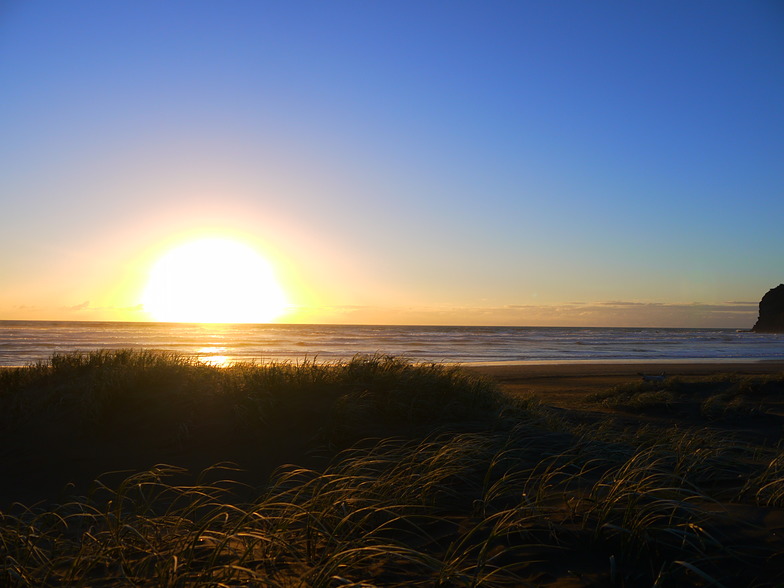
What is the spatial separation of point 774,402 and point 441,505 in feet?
37.1

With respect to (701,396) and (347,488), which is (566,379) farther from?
(347,488)

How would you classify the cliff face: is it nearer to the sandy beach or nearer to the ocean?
the ocean

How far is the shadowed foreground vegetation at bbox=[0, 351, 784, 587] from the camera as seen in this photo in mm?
2841

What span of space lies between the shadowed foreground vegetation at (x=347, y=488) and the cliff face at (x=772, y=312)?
122092 mm

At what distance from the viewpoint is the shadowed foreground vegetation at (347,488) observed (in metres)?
2.84

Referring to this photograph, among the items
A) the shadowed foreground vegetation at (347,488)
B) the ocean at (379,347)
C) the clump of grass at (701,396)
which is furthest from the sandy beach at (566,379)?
the shadowed foreground vegetation at (347,488)

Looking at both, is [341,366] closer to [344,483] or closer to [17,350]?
[344,483]

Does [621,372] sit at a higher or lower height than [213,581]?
lower

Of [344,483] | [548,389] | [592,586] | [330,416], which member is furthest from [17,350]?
[592,586]

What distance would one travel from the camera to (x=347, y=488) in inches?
152

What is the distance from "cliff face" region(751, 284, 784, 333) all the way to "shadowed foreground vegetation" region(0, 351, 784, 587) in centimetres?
12209

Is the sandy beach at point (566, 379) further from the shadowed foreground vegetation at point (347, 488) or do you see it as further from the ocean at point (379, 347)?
the shadowed foreground vegetation at point (347, 488)

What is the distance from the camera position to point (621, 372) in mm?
23078

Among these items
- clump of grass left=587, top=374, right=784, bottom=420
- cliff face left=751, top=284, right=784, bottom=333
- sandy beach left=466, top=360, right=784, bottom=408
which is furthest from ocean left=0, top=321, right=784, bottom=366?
cliff face left=751, top=284, right=784, bottom=333
